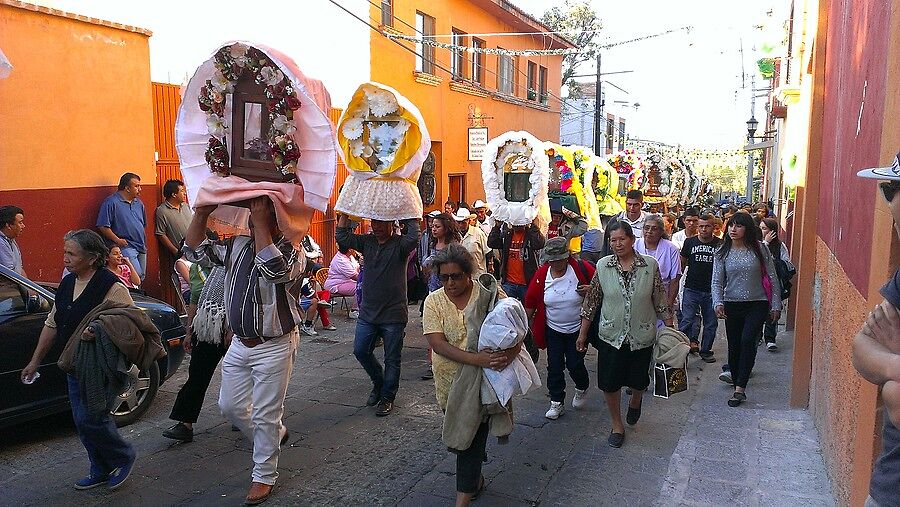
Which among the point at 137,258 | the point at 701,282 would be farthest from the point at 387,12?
the point at 701,282

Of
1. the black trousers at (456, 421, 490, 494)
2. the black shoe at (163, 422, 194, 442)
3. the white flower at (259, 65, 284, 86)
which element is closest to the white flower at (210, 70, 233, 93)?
the white flower at (259, 65, 284, 86)

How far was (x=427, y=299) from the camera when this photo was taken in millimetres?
4551

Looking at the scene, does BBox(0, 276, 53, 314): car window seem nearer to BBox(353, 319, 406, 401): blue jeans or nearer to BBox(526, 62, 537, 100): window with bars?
BBox(353, 319, 406, 401): blue jeans

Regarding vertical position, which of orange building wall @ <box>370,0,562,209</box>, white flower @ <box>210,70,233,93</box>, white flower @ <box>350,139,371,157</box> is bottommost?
white flower @ <box>350,139,371,157</box>

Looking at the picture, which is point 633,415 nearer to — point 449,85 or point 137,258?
point 137,258

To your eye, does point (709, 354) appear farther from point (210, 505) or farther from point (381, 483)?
point (210, 505)

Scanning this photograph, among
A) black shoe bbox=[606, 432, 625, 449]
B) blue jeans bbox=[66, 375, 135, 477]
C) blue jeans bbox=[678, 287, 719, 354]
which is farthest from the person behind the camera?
blue jeans bbox=[678, 287, 719, 354]

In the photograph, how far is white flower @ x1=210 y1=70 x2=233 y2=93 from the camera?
16.0ft

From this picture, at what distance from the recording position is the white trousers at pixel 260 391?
4.66 meters

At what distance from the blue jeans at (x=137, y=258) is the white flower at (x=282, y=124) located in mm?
5240

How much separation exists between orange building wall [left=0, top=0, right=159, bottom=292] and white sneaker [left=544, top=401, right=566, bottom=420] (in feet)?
19.2

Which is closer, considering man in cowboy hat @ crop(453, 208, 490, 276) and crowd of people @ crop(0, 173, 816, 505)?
crowd of people @ crop(0, 173, 816, 505)

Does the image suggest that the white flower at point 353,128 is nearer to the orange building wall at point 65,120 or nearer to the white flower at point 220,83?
the white flower at point 220,83

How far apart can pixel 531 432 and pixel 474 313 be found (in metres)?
2.17
